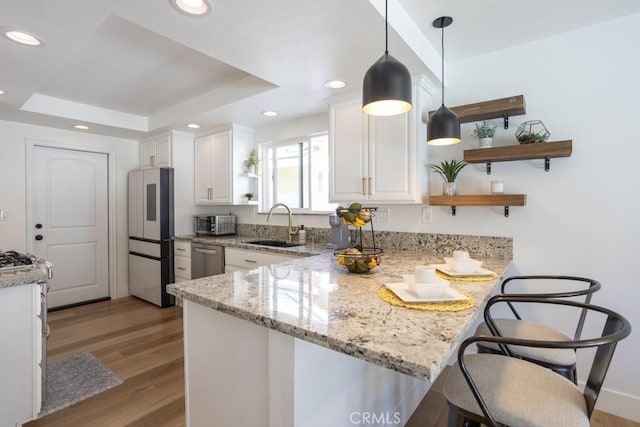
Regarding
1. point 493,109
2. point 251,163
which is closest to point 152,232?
point 251,163

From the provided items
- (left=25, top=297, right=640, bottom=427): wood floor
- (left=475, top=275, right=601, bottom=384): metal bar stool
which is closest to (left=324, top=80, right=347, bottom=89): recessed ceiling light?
→ (left=475, top=275, right=601, bottom=384): metal bar stool

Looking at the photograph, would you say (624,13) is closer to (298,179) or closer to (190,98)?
(298,179)

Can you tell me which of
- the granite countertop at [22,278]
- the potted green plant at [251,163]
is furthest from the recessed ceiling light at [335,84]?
the granite countertop at [22,278]

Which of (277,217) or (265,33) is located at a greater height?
(265,33)

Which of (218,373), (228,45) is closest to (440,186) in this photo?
(228,45)

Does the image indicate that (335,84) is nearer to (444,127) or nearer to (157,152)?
(444,127)

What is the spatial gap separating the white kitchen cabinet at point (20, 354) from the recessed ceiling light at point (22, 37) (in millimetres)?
1383

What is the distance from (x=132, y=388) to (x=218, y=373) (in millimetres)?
1371

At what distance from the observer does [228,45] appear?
5.99ft

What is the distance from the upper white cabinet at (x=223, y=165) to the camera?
12.1 ft

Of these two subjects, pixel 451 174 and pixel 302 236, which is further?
pixel 302 236

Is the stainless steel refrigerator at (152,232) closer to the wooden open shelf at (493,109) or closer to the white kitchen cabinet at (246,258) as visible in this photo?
the white kitchen cabinet at (246,258)

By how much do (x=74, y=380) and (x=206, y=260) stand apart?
150 cm

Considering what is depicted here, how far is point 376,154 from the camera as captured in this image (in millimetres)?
2502
